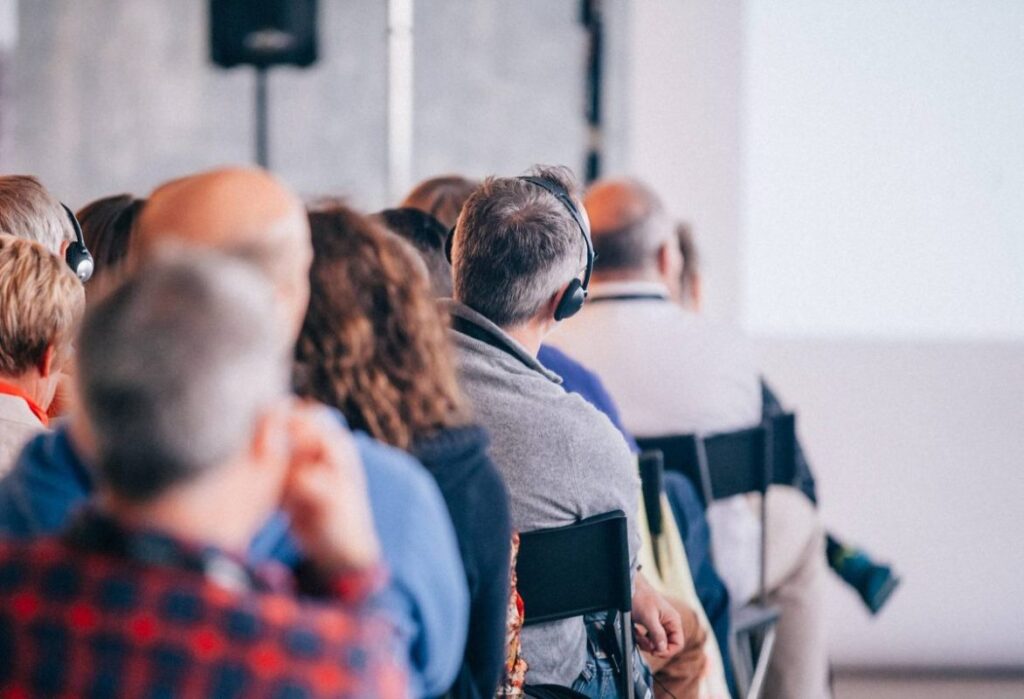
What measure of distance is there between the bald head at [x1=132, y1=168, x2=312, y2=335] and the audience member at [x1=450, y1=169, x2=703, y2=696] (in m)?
0.61

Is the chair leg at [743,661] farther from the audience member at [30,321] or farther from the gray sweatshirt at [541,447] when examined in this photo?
the audience member at [30,321]

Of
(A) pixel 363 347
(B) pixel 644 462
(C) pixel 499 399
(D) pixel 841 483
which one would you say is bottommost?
(D) pixel 841 483

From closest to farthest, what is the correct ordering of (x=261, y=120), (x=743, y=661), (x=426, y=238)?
1. (x=426, y=238)
2. (x=743, y=661)
3. (x=261, y=120)

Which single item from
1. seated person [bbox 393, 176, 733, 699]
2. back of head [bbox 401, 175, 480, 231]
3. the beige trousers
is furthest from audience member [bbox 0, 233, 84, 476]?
the beige trousers

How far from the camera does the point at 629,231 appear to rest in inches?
112

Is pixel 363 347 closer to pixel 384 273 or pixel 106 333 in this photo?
pixel 384 273

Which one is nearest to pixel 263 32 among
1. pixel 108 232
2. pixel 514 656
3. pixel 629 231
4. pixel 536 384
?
pixel 629 231

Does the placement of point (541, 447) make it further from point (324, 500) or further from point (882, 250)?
point (882, 250)

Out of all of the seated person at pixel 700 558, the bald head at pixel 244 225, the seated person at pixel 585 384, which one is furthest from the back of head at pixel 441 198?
the bald head at pixel 244 225

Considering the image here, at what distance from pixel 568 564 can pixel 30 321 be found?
2.65 feet

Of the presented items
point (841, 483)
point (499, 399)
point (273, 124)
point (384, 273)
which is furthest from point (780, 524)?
point (273, 124)

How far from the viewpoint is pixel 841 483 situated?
13.6 feet

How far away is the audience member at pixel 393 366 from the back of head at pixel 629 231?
1.53m

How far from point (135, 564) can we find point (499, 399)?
97cm
